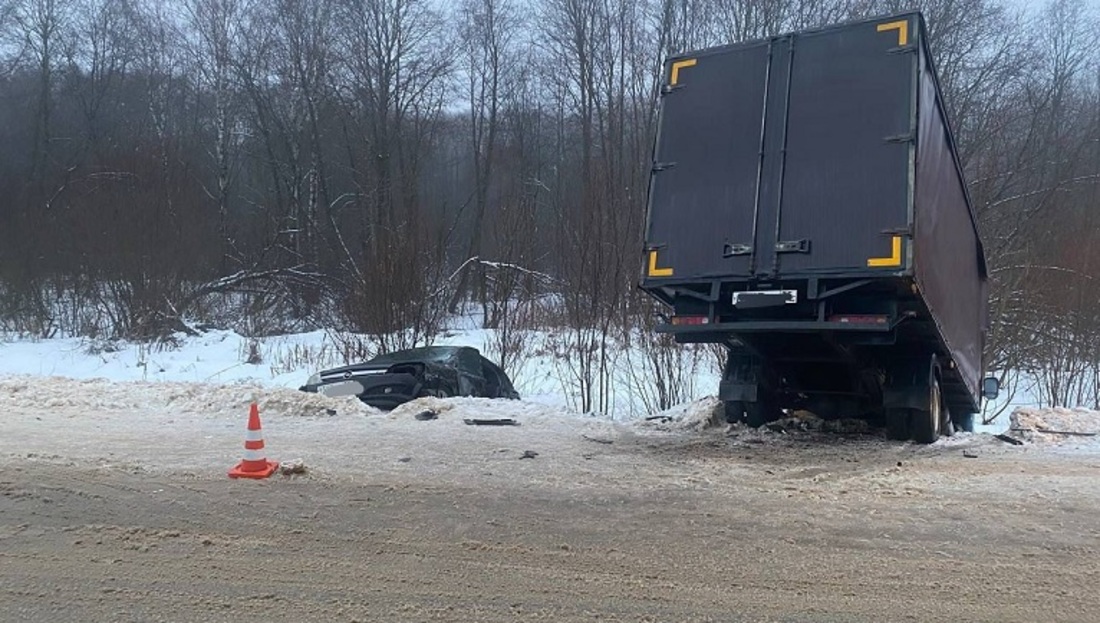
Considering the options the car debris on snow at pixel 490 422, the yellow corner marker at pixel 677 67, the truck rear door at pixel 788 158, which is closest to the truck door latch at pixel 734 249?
the truck rear door at pixel 788 158

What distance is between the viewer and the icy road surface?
14.9ft

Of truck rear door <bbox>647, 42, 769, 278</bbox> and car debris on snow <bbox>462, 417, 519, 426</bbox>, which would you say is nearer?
truck rear door <bbox>647, 42, 769, 278</bbox>

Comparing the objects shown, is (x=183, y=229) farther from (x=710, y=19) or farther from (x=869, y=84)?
(x=869, y=84)

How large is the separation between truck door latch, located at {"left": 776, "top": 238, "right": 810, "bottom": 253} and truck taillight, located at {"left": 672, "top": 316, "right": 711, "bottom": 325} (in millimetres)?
1008

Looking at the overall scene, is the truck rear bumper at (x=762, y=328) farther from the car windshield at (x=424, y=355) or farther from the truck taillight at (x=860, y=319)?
the car windshield at (x=424, y=355)

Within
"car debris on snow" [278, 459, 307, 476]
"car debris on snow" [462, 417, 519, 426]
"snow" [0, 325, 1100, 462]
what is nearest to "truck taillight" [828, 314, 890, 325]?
"snow" [0, 325, 1100, 462]

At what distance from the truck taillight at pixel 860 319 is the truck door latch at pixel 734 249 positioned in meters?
0.99

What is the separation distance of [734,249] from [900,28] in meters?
2.51

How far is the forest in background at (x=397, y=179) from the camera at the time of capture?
17.4 m

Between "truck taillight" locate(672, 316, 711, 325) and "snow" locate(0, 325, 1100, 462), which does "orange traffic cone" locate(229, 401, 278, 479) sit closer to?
"snow" locate(0, 325, 1100, 462)

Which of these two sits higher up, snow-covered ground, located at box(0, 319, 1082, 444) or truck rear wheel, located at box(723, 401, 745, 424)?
truck rear wheel, located at box(723, 401, 745, 424)

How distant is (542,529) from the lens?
19.6ft

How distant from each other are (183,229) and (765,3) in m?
19.4

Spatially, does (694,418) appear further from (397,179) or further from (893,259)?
(397,179)
